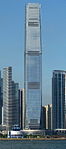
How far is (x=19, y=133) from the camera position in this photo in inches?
7559

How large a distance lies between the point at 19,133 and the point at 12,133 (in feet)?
10.00

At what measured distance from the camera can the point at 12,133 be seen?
190 m
